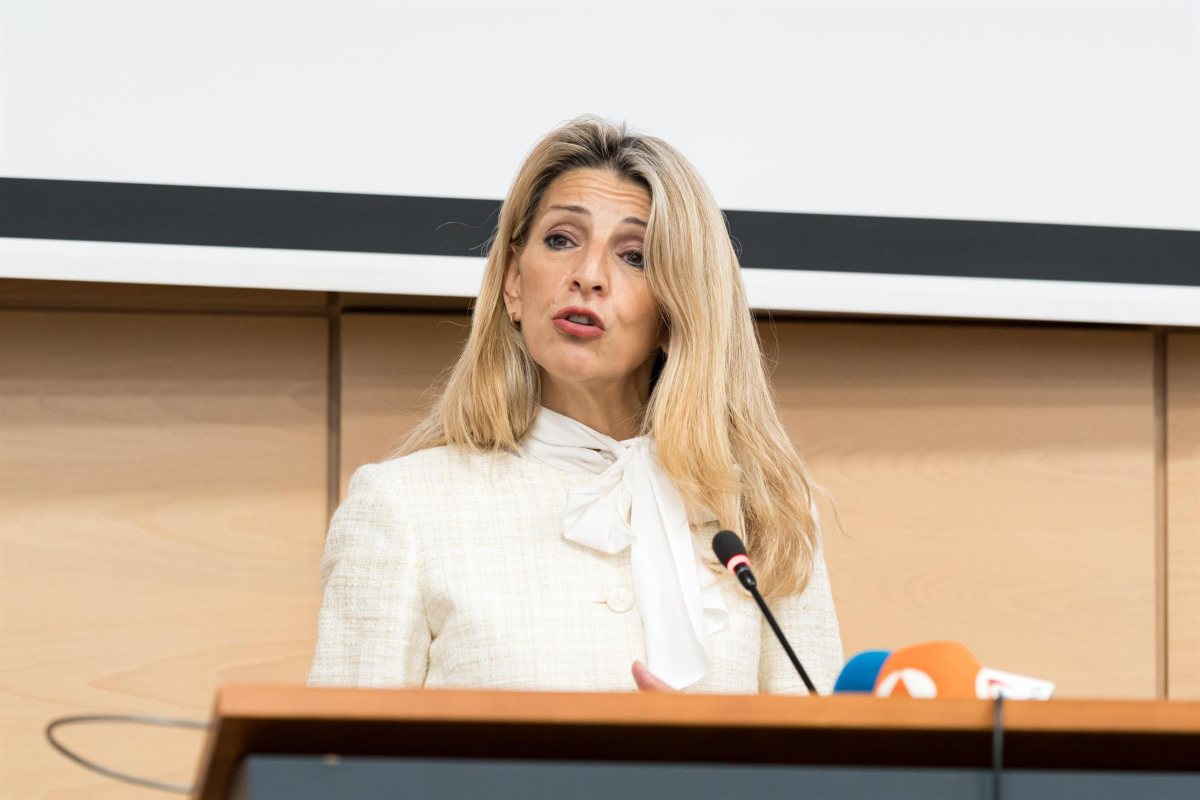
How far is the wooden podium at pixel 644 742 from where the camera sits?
67 centimetres

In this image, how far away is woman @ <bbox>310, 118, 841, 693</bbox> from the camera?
1498mm

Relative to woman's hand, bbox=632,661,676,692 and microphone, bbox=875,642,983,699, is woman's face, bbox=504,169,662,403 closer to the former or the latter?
woman's hand, bbox=632,661,676,692

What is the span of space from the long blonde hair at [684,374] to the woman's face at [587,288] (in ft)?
0.07

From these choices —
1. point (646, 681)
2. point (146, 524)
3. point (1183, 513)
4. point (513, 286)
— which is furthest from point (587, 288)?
point (1183, 513)

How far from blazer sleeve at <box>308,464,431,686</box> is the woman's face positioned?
26 centimetres

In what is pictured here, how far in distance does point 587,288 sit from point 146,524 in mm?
880

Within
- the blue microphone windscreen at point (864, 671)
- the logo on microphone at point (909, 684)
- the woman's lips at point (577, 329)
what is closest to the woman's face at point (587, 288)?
the woman's lips at point (577, 329)

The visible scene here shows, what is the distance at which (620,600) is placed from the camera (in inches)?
61.0

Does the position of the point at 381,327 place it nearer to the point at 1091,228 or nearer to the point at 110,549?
the point at 110,549

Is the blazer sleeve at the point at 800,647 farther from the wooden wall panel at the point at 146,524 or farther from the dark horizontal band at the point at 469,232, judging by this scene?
the wooden wall panel at the point at 146,524

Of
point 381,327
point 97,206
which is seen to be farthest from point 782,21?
point 97,206

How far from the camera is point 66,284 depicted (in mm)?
1982

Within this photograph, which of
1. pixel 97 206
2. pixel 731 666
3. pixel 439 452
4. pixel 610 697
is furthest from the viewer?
pixel 97 206

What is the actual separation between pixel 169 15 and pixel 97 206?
0.30m
